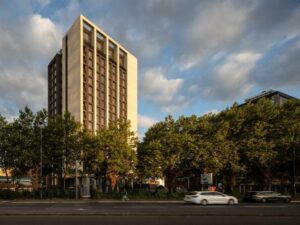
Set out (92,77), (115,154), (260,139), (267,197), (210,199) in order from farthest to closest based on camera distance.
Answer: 1. (92,77)
2. (115,154)
3. (260,139)
4. (267,197)
5. (210,199)

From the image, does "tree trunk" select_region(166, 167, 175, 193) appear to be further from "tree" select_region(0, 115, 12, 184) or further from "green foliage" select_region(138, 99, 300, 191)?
"tree" select_region(0, 115, 12, 184)

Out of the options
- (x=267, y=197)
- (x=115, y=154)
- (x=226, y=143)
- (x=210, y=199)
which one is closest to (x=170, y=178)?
(x=115, y=154)

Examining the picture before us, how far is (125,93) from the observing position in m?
122

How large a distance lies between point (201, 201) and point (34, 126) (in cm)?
2889

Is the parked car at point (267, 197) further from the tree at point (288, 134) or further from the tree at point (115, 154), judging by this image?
the tree at point (115, 154)

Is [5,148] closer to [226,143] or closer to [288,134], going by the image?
[226,143]

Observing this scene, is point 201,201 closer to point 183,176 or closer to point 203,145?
point 203,145

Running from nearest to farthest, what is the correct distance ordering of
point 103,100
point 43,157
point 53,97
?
point 43,157 < point 103,100 < point 53,97

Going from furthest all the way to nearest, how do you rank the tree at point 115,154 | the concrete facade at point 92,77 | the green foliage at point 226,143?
the concrete facade at point 92,77
the tree at point 115,154
the green foliage at point 226,143

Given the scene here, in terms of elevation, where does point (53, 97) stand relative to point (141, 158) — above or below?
above

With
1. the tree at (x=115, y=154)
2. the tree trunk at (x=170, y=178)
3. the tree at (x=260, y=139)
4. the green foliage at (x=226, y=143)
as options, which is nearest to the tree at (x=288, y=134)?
the green foliage at (x=226, y=143)

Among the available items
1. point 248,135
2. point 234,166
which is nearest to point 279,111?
point 248,135

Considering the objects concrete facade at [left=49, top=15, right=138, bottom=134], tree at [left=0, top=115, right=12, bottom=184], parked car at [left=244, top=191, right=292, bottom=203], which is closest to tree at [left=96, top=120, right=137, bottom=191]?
tree at [left=0, top=115, right=12, bottom=184]

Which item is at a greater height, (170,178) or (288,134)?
(288,134)
